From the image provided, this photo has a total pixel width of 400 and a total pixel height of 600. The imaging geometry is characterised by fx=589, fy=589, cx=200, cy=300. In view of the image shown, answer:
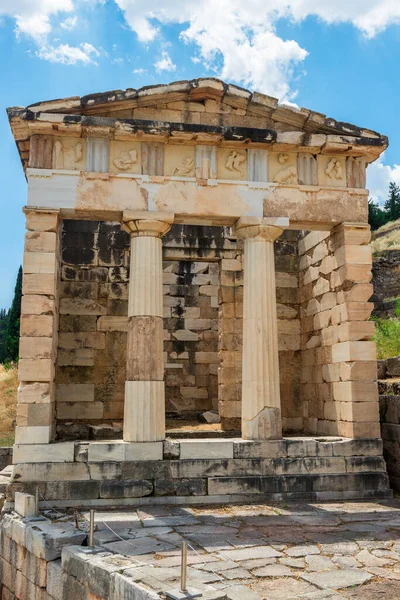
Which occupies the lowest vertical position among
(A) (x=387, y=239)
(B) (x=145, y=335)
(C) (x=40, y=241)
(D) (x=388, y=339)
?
(B) (x=145, y=335)

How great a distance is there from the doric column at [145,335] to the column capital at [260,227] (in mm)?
1444

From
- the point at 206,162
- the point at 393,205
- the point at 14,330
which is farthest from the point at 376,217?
the point at 206,162

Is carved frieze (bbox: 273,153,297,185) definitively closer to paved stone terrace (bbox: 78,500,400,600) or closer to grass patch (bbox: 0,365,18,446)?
paved stone terrace (bbox: 78,500,400,600)

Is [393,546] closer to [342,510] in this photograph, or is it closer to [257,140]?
[342,510]

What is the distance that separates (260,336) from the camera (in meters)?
11.3

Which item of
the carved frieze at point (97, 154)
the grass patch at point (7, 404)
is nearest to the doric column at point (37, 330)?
the carved frieze at point (97, 154)

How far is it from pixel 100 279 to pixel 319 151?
5.91 m

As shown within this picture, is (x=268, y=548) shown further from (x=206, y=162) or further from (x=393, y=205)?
(x=393, y=205)

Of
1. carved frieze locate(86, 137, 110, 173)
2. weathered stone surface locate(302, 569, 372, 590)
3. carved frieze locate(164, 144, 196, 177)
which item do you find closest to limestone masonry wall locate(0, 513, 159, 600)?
weathered stone surface locate(302, 569, 372, 590)

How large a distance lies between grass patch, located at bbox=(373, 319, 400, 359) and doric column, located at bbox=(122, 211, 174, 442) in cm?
631

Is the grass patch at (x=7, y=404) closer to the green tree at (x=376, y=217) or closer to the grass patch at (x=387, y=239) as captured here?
the grass patch at (x=387, y=239)

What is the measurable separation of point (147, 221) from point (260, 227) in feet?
Answer: 7.31

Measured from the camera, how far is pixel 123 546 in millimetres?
7262

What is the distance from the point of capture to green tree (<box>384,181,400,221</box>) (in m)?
45.4
